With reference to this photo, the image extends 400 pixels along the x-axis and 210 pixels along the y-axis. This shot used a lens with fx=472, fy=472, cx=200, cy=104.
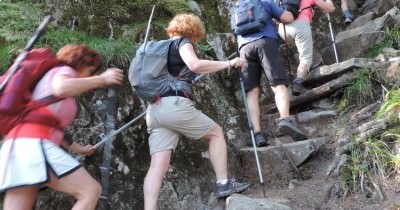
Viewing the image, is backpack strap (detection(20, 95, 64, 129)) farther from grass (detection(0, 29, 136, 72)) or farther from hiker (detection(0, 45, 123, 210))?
grass (detection(0, 29, 136, 72))

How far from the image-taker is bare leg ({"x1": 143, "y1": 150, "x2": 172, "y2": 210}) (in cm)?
454

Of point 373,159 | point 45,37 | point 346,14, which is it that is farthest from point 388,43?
point 45,37

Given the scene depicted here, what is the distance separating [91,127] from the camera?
5.16 m

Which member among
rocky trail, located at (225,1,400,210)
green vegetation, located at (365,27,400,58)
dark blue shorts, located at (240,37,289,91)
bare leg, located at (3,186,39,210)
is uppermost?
bare leg, located at (3,186,39,210)

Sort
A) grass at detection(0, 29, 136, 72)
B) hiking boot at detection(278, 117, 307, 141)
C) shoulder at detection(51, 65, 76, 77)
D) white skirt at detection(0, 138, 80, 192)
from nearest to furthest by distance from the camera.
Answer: white skirt at detection(0, 138, 80, 192), shoulder at detection(51, 65, 76, 77), grass at detection(0, 29, 136, 72), hiking boot at detection(278, 117, 307, 141)

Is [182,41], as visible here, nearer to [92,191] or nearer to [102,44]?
[102,44]

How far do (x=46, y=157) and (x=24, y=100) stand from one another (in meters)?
0.43

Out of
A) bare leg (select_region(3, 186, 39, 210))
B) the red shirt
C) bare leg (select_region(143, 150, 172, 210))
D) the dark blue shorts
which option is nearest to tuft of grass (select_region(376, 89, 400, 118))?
the dark blue shorts

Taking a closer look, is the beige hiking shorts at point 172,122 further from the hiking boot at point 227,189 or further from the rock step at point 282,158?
the rock step at point 282,158

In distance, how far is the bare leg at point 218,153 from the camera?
4.87 meters

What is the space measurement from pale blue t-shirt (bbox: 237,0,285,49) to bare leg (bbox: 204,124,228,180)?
190 centimetres

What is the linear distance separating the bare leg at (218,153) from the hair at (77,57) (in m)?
1.64

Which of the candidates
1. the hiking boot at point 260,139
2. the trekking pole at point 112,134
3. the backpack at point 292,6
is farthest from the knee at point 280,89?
the backpack at point 292,6

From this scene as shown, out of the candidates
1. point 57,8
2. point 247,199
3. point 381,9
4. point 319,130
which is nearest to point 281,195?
point 247,199
